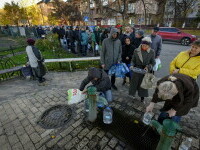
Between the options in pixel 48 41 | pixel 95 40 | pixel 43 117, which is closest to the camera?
pixel 43 117

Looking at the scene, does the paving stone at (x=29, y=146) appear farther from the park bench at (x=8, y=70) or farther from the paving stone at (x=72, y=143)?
the park bench at (x=8, y=70)

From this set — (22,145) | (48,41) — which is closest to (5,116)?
(22,145)

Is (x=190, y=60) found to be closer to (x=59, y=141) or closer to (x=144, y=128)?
(x=144, y=128)

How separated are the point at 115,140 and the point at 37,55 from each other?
3720mm

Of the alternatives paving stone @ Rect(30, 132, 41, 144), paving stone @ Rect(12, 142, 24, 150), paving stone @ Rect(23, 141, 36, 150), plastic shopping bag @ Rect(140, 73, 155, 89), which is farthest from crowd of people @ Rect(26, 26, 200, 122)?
paving stone @ Rect(12, 142, 24, 150)

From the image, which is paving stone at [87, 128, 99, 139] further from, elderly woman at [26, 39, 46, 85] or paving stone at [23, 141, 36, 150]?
elderly woman at [26, 39, 46, 85]

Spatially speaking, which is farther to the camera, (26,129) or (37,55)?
(37,55)

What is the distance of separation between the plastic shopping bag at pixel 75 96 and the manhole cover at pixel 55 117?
0.24 m

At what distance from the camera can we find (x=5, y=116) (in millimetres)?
3158

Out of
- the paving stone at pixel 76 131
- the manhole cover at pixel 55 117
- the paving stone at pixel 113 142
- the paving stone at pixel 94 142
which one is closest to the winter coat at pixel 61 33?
the manhole cover at pixel 55 117

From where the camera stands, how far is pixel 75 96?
3701mm

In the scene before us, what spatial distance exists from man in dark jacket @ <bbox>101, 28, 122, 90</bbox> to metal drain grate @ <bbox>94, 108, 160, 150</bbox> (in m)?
1.65

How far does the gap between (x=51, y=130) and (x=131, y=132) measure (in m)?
1.72

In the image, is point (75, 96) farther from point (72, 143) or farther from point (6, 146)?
point (6, 146)
